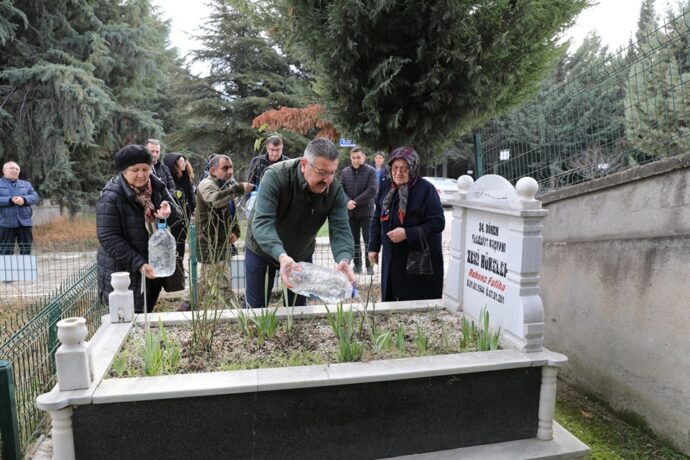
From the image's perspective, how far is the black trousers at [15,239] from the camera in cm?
722

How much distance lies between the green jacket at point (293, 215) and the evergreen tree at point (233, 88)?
16.1 meters

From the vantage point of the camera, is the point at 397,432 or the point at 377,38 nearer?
the point at 397,432

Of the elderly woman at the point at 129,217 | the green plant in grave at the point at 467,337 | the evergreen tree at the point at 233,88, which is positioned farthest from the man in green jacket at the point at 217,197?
the evergreen tree at the point at 233,88

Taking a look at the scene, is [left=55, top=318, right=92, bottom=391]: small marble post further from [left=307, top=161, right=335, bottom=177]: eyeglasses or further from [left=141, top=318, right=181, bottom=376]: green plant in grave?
[left=307, top=161, right=335, bottom=177]: eyeglasses

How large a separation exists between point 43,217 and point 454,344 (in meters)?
14.8

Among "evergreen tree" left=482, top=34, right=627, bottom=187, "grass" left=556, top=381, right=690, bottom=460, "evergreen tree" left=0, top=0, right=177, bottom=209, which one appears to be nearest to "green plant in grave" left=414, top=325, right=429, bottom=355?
"grass" left=556, top=381, right=690, bottom=460

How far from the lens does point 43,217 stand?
14.4 meters

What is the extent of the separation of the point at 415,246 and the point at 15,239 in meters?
6.81

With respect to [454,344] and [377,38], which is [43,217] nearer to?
[377,38]

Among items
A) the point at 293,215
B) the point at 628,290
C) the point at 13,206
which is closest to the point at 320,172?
the point at 293,215

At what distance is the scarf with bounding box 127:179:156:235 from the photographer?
352 centimetres

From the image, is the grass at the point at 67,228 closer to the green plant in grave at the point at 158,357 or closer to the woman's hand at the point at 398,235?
the woman's hand at the point at 398,235

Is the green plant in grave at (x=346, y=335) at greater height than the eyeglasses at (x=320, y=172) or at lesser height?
lesser

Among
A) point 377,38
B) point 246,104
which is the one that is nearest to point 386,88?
point 377,38
